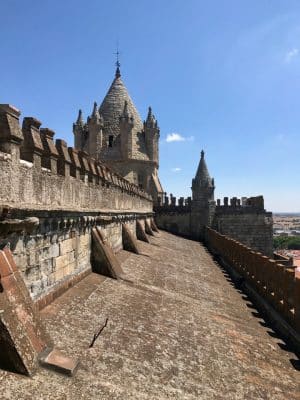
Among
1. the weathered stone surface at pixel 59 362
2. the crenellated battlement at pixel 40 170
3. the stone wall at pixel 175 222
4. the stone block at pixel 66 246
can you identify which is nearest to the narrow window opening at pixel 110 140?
the stone wall at pixel 175 222

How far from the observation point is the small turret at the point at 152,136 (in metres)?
35.3

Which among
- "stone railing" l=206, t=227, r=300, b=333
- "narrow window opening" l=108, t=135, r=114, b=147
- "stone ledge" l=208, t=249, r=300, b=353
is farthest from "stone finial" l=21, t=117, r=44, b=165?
"narrow window opening" l=108, t=135, r=114, b=147

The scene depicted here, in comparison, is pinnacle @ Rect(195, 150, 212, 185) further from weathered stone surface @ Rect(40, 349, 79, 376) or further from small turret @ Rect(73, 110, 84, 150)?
weathered stone surface @ Rect(40, 349, 79, 376)

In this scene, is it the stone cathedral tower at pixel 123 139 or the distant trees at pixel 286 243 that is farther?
the distant trees at pixel 286 243

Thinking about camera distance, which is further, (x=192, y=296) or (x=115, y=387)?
(x=192, y=296)

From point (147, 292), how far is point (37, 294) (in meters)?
3.19

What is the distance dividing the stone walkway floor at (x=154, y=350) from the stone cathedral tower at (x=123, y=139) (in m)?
25.8

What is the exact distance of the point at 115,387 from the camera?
3.89 meters

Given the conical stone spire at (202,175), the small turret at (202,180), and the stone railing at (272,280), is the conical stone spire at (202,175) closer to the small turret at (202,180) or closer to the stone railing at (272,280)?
the small turret at (202,180)

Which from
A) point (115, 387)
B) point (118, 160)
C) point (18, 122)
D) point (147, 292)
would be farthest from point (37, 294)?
point (118, 160)

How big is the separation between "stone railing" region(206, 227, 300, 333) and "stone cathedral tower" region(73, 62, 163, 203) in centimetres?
1814

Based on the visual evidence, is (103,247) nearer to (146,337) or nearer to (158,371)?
(146,337)

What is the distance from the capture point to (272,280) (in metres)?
10.7

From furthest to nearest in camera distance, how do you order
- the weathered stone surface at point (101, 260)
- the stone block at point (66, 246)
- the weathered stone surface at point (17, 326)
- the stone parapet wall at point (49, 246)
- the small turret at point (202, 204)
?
the small turret at point (202, 204) < the weathered stone surface at point (101, 260) < the stone block at point (66, 246) < the stone parapet wall at point (49, 246) < the weathered stone surface at point (17, 326)
